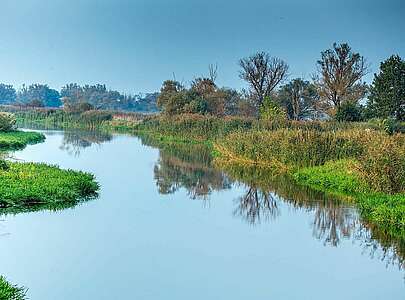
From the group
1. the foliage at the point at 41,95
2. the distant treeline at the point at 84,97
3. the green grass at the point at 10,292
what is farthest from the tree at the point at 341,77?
the foliage at the point at 41,95

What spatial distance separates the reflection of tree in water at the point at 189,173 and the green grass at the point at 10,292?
948cm

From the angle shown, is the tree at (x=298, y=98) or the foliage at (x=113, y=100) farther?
the foliage at (x=113, y=100)

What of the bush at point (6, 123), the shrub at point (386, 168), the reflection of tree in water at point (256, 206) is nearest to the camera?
the reflection of tree in water at point (256, 206)

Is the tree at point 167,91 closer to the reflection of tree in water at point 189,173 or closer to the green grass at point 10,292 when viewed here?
the reflection of tree in water at point 189,173

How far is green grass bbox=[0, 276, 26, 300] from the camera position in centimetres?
735

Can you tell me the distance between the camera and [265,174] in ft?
72.9

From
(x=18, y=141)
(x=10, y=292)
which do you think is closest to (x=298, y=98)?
(x=18, y=141)

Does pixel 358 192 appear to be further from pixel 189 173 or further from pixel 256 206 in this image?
pixel 189 173

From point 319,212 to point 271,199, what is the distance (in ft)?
8.22

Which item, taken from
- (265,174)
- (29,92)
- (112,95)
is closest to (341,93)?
(265,174)

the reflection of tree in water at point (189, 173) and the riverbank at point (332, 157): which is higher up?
the riverbank at point (332, 157)

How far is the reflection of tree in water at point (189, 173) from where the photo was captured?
62.5 feet

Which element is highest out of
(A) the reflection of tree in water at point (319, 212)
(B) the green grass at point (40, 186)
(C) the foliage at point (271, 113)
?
(C) the foliage at point (271, 113)

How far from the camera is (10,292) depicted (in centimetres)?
755
